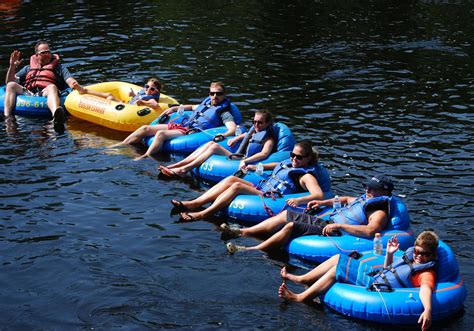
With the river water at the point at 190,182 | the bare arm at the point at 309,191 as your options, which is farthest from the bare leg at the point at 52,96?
the bare arm at the point at 309,191

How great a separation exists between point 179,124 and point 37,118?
3488 millimetres

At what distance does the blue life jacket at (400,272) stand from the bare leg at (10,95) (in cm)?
994

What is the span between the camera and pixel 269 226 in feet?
33.6

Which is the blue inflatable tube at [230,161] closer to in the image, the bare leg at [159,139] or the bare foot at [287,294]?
the bare leg at [159,139]

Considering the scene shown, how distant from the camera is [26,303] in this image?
28.7 ft

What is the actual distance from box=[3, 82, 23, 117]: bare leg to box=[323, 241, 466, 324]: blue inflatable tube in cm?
962

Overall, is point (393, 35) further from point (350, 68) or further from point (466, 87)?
point (466, 87)

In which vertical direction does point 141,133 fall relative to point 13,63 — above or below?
below

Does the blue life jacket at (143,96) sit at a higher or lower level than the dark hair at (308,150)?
lower

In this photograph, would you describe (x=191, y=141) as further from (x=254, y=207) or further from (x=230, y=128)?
(x=254, y=207)

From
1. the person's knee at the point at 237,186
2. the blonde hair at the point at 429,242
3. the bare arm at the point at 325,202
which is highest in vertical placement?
the blonde hair at the point at 429,242

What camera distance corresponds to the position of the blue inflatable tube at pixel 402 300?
8117mm

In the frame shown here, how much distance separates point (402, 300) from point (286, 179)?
3.11 meters

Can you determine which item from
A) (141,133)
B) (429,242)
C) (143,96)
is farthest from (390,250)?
(143,96)
